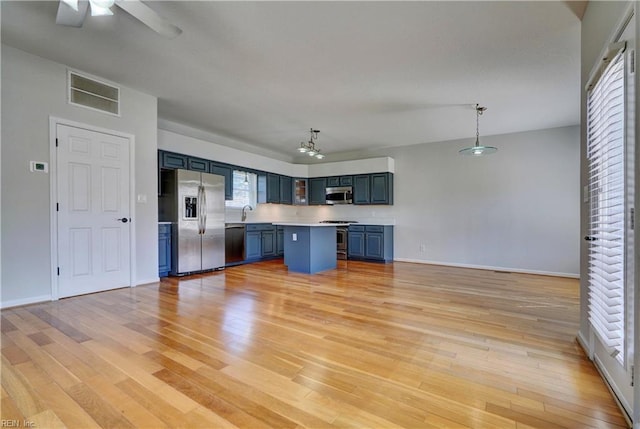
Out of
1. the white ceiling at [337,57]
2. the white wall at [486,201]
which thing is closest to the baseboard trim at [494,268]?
the white wall at [486,201]

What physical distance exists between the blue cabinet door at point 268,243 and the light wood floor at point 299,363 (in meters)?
2.94

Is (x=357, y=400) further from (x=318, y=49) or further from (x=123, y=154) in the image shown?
(x=123, y=154)

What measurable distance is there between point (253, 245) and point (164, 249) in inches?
73.9

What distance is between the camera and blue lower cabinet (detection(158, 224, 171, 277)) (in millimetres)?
4645

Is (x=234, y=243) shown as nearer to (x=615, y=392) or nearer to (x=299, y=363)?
(x=299, y=363)

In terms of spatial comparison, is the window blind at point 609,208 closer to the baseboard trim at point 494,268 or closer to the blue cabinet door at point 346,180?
the baseboard trim at point 494,268

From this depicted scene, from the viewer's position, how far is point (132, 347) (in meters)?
2.16

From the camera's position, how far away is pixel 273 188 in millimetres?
7039

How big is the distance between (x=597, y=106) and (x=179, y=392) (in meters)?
3.18

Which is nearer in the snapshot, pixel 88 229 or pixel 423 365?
pixel 423 365

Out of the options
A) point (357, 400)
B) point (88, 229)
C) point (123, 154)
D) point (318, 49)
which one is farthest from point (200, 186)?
point (357, 400)

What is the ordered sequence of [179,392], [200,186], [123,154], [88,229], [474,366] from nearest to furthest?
[179,392]
[474,366]
[88,229]
[123,154]
[200,186]

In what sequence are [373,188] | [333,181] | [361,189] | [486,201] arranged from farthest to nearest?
[333,181] → [361,189] → [373,188] → [486,201]

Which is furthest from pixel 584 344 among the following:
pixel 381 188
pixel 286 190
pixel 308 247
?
pixel 286 190
